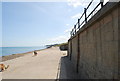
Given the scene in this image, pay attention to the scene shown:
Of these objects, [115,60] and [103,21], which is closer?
[115,60]

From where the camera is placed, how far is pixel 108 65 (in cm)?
355

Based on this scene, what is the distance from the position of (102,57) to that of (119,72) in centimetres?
123

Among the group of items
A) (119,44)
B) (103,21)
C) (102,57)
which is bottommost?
(102,57)

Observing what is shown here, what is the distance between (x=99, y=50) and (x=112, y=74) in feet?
4.32

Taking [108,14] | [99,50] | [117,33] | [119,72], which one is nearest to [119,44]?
[117,33]

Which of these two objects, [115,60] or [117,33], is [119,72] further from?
[117,33]

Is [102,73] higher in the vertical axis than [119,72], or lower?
lower

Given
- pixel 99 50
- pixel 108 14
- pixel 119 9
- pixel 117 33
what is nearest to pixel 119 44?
pixel 117 33

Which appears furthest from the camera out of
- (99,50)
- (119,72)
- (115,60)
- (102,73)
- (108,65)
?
(99,50)

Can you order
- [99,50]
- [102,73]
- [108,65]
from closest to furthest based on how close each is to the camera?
[108,65]
[102,73]
[99,50]

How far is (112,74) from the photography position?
326cm

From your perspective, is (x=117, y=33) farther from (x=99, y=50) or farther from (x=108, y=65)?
(x=99, y=50)

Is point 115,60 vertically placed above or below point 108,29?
below

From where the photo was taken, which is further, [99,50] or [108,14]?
[99,50]
